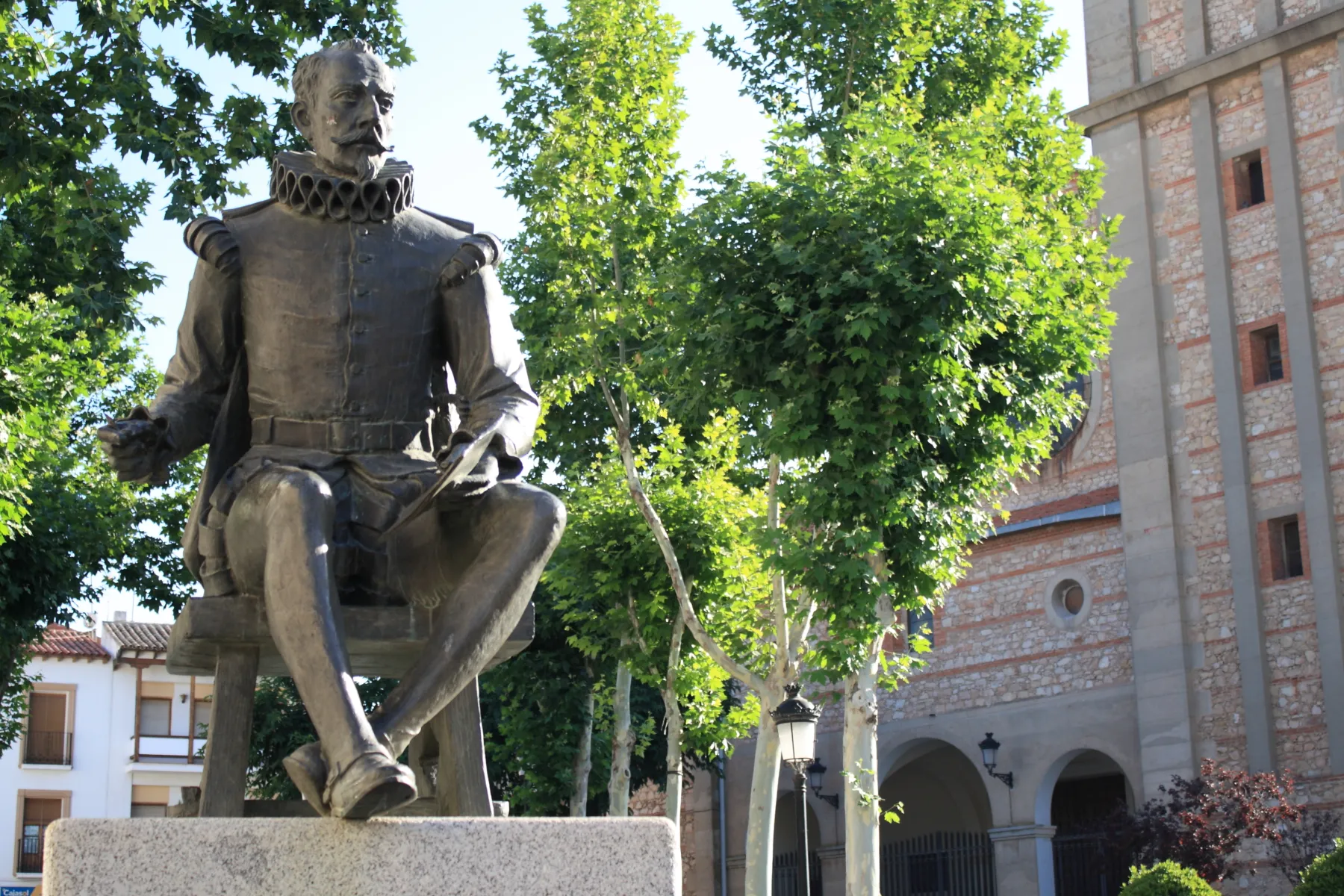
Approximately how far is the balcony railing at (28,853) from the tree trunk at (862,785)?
30.9m

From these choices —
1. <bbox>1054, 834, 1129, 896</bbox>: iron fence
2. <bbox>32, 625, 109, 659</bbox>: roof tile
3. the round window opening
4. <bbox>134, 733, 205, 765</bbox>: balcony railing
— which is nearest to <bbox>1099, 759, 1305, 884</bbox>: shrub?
<bbox>1054, 834, 1129, 896</bbox>: iron fence

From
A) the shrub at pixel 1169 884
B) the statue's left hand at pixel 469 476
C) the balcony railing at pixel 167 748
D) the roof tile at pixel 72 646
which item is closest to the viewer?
the statue's left hand at pixel 469 476

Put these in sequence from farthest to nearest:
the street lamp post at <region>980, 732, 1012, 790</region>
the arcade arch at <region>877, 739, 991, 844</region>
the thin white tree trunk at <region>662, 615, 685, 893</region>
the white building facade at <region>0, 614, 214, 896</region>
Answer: the white building facade at <region>0, 614, 214, 896</region>, the arcade arch at <region>877, 739, 991, 844</region>, the street lamp post at <region>980, 732, 1012, 790</region>, the thin white tree trunk at <region>662, 615, 685, 893</region>

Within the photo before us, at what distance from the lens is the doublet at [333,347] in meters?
4.53

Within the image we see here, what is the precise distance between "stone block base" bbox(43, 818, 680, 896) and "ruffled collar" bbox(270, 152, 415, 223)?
168cm

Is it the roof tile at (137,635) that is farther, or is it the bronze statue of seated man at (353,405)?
the roof tile at (137,635)

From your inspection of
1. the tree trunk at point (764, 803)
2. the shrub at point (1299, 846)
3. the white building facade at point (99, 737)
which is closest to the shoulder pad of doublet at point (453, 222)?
Answer: the tree trunk at point (764, 803)

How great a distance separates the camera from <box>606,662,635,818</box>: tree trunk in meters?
20.8

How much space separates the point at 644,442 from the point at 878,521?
344 inches

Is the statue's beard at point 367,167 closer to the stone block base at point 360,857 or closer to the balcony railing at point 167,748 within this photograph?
the stone block base at point 360,857

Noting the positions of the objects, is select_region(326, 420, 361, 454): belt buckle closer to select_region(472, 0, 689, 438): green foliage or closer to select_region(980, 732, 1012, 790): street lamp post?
select_region(472, 0, 689, 438): green foliage

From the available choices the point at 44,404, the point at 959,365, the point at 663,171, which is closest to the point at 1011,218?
the point at 959,365

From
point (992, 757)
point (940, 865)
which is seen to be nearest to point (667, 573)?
point (992, 757)

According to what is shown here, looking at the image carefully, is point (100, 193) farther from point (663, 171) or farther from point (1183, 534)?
point (1183, 534)
